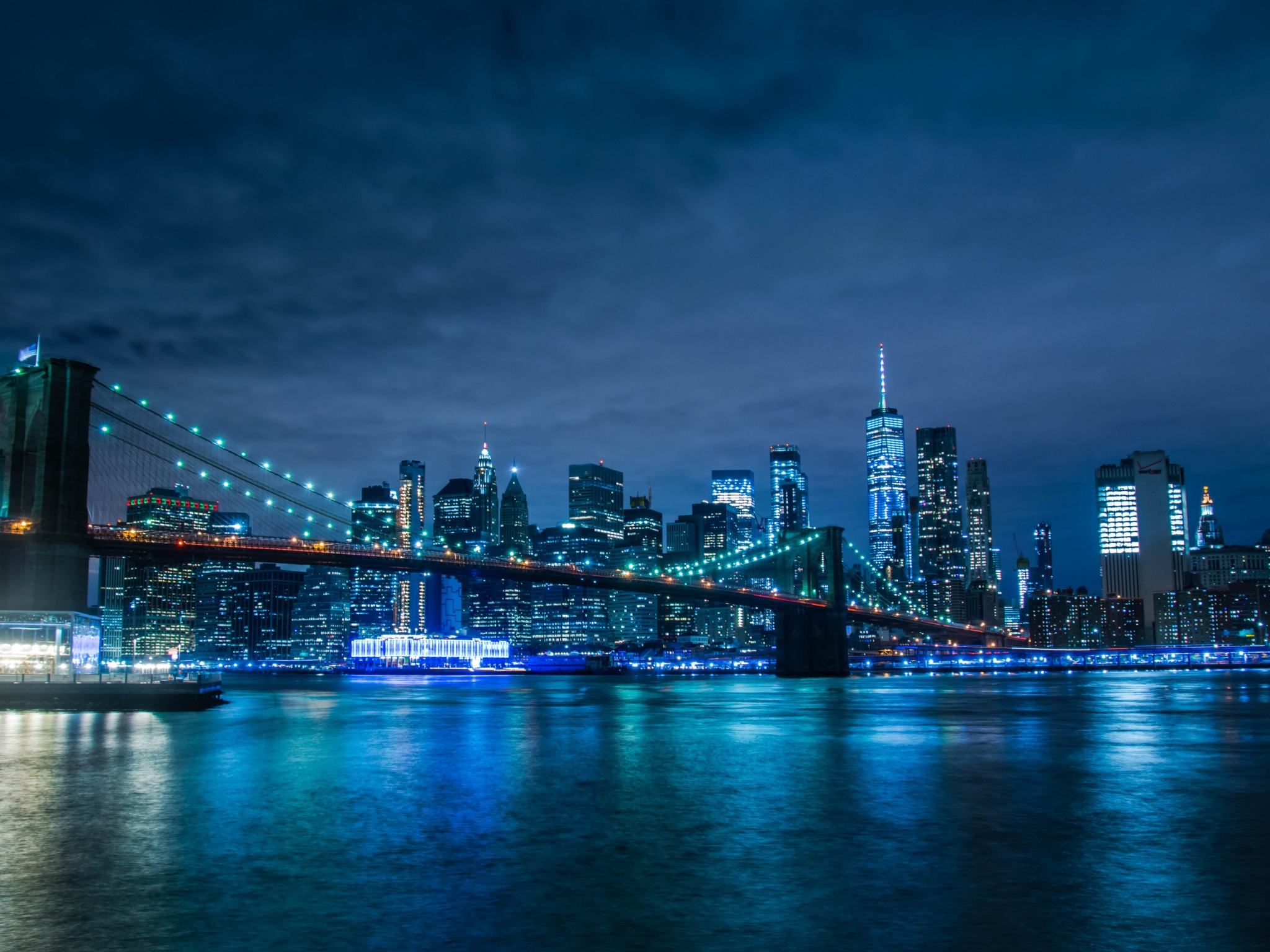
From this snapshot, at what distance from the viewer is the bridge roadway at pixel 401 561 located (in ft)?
193

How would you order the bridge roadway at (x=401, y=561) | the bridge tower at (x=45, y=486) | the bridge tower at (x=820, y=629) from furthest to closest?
the bridge tower at (x=820, y=629), the bridge roadway at (x=401, y=561), the bridge tower at (x=45, y=486)

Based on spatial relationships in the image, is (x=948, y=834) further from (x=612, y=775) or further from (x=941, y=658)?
(x=941, y=658)

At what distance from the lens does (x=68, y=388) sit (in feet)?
171

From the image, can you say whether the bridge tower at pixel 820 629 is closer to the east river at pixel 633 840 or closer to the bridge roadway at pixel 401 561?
the bridge roadway at pixel 401 561

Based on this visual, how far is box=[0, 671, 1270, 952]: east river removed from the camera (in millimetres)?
10203

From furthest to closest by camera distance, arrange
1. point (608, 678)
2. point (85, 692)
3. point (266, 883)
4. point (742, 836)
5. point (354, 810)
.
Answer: point (608, 678), point (85, 692), point (354, 810), point (742, 836), point (266, 883)

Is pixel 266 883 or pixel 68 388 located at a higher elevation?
pixel 68 388

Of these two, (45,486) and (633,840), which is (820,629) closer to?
(45,486)

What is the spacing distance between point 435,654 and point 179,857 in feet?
553

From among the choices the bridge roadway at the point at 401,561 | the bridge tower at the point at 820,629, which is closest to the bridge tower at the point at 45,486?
the bridge roadway at the point at 401,561

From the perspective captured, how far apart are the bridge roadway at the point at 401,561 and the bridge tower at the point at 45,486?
3402mm

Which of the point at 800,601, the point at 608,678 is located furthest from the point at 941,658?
the point at 800,601

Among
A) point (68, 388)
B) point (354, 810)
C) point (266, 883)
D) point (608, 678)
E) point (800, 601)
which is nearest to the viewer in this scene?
point (266, 883)

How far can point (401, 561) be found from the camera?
73688 millimetres
